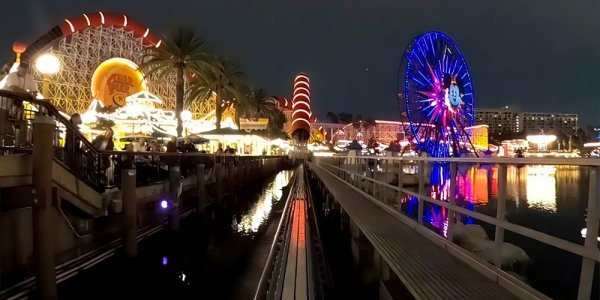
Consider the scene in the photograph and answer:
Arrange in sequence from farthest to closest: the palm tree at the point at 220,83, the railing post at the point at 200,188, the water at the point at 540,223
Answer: the palm tree at the point at 220,83 < the railing post at the point at 200,188 < the water at the point at 540,223

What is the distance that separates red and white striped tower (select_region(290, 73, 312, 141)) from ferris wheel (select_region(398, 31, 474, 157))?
76.0 meters

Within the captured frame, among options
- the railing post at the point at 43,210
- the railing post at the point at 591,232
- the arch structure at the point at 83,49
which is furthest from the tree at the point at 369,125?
the railing post at the point at 591,232

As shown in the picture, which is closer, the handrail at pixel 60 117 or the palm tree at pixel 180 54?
the handrail at pixel 60 117

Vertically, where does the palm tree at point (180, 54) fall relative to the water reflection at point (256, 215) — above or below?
above

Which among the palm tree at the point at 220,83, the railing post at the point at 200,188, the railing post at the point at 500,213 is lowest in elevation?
the railing post at the point at 200,188

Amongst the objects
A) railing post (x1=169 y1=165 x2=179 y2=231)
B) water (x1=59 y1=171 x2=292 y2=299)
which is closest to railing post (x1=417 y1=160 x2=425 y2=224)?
water (x1=59 y1=171 x2=292 y2=299)

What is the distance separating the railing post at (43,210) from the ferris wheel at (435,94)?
38.0 metres

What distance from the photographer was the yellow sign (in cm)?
5134

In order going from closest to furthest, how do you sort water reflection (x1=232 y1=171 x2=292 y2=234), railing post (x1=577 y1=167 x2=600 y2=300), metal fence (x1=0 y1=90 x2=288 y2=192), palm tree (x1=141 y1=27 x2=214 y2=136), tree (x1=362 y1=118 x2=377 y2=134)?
1. railing post (x1=577 y1=167 x2=600 y2=300)
2. metal fence (x1=0 y1=90 x2=288 y2=192)
3. water reflection (x1=232 y1=171 x2=292 y2=234)
4. palm tree (x1=141 y1=27 x2=214 y2=136)
5. tree (x1=362 y1=118 x2=377 y2=134)

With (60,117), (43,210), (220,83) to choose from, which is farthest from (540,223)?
(220,83)

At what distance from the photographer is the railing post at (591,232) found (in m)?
3.48

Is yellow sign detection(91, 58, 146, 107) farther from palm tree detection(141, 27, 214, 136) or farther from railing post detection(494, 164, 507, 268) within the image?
railing post detection(494, 164, 507, 268)

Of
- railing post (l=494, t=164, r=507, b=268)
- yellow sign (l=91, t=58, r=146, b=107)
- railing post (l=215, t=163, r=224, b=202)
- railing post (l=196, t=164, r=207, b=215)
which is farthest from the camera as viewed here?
yellow sign (l=91, t=58, r=146, b=107)

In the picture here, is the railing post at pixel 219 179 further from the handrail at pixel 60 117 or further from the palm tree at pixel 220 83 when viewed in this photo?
the palm tree at pixel 220 83
